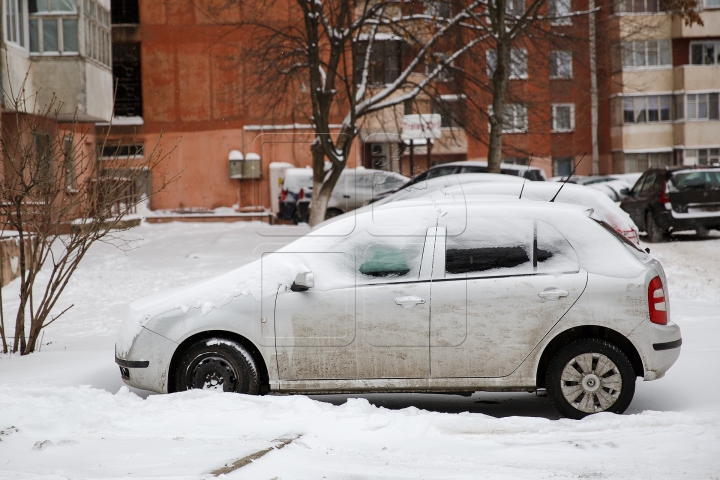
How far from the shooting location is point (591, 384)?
20.3ft

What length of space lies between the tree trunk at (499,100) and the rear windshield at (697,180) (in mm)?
4471

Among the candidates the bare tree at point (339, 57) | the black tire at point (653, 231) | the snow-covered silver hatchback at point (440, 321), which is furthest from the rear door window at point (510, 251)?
the black tire at point (653, 231)

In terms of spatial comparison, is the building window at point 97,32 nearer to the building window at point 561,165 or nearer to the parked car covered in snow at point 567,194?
the parked car covered in snow at point 567,194

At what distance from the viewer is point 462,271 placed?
20.6 ft

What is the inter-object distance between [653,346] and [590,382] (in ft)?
1.71

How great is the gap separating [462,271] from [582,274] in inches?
34.1

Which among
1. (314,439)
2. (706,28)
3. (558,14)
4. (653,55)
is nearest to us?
(314,439)

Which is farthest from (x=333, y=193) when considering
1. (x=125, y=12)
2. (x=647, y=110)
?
(x=647, y=110)

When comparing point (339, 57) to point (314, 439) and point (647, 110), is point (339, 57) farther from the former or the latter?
point (647, 110)

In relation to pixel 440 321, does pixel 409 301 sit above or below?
above

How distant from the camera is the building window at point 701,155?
45.9 metres

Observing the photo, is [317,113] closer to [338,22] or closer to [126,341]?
[338,22]

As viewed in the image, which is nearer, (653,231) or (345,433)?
(345,433)

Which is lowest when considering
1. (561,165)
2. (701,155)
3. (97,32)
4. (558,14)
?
(561,165)
